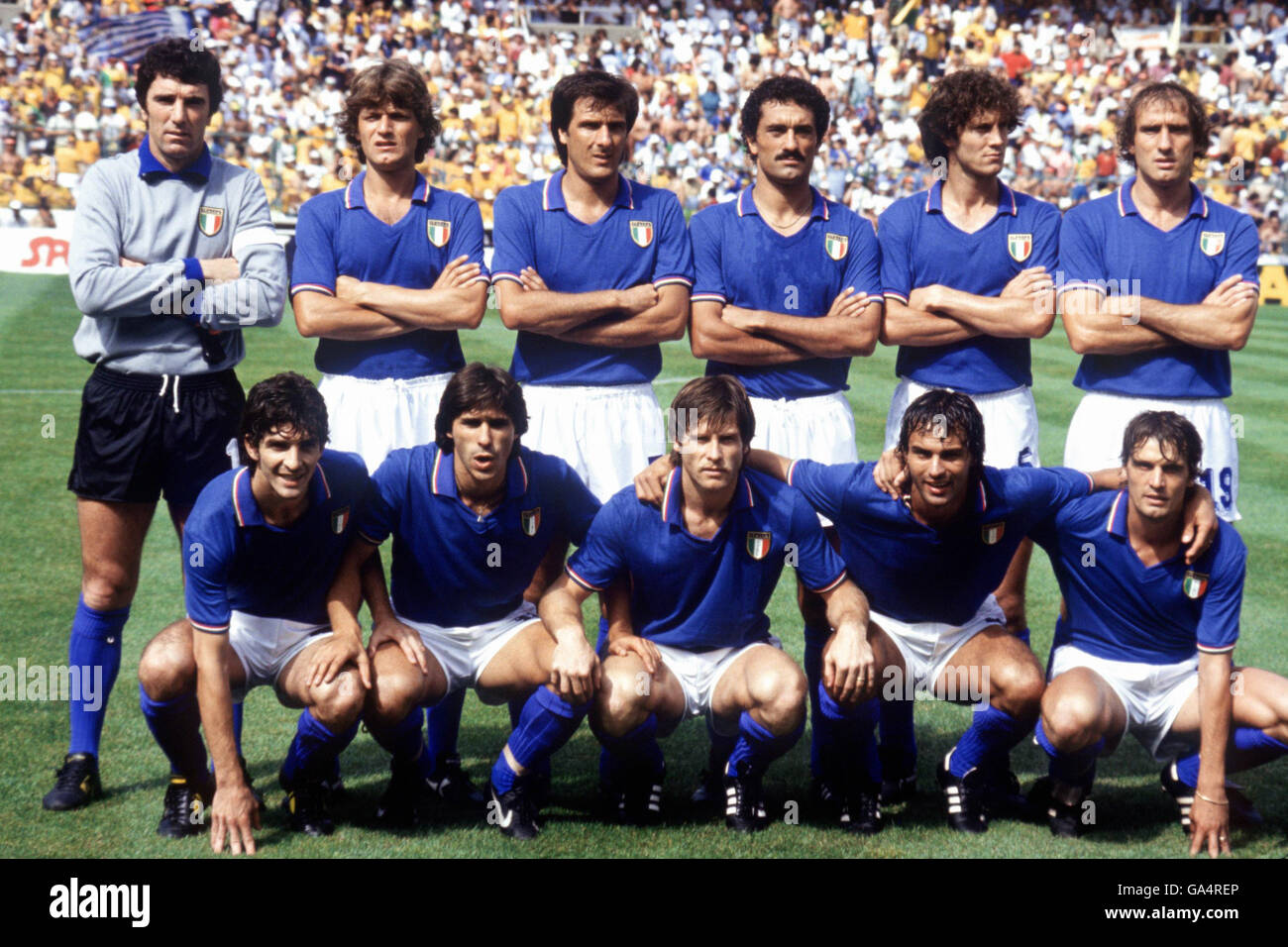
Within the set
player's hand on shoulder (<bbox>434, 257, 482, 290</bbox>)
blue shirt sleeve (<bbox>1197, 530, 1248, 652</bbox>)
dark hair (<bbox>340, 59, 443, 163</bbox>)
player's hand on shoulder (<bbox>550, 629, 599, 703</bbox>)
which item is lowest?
player's hand on shoulder (<bbox>550, 629, 599, 703</bbox>)

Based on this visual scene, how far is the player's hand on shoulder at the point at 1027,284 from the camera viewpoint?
4835 millimetres

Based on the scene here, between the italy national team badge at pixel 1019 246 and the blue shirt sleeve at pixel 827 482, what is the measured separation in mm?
999

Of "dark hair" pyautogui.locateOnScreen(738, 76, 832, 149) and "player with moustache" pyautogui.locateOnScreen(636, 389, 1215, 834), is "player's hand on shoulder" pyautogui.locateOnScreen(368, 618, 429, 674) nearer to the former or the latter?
"player with moustache" pyautogui.locateOnScreen(636, 389, 1215, 834)

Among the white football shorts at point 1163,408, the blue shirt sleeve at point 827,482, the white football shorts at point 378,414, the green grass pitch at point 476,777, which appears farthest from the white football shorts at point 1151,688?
the white football shorts at point 378,414

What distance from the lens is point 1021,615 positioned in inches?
203

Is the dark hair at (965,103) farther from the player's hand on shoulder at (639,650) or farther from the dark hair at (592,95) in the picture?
the player's hand on shoulder at (639,650)

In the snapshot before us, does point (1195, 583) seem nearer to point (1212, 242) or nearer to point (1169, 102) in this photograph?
point (1212, 242)

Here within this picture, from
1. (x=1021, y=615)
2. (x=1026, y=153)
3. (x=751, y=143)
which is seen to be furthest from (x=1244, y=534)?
A: (x=1026, y=153)

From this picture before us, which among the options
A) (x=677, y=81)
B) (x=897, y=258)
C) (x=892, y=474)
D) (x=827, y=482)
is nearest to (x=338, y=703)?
(x=827, y=482)

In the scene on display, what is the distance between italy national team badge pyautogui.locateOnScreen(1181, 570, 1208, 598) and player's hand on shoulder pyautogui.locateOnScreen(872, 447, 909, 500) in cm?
92

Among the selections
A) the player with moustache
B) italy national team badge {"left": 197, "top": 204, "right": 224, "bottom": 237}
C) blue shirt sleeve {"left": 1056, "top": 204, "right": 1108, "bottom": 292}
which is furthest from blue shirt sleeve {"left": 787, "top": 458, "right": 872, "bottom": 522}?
italy national team badge {"left": 197, "top": 204, "right": 224, "bottom": 237}

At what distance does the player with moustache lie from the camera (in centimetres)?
432

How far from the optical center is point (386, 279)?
194 inches

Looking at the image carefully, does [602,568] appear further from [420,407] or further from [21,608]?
[21,608]
